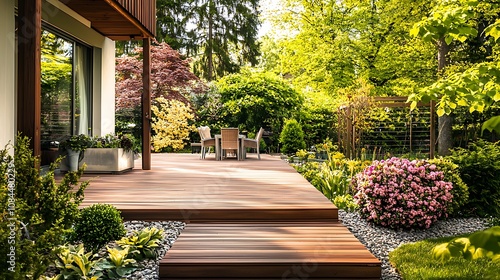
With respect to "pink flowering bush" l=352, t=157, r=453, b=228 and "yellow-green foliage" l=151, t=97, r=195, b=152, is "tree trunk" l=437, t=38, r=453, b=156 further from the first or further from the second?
"pink flowering bush" l=352, t=157, r=453, b=228

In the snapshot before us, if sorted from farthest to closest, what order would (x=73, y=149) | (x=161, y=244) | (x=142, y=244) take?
(x=73, y=149) → (x=161, y=244) → (x=142, y=244)

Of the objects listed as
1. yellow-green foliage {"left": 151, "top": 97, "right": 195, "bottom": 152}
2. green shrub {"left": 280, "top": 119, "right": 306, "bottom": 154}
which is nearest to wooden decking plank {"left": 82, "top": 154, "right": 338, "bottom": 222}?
green shrub {"left": 280, "top": 119, "right": 306, "bottom": 154}

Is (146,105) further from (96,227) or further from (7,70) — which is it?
(96,227)

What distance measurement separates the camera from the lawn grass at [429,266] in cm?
379

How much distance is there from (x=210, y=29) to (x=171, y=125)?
9.66 m

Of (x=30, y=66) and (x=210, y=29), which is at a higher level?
(x=210, y=29)

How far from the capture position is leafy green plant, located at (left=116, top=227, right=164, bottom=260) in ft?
12.6

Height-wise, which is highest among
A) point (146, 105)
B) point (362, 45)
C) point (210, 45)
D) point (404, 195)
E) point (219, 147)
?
point (210, 45)

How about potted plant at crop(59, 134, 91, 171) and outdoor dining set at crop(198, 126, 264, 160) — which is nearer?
potted plant at crop(59, 134, 91, 171)

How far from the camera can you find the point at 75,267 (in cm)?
337

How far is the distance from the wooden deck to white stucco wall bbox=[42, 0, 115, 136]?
2.54 m

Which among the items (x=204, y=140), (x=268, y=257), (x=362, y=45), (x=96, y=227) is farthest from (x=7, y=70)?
(x=362, y=45)

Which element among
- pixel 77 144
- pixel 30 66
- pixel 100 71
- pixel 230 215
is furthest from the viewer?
pixel 100 71

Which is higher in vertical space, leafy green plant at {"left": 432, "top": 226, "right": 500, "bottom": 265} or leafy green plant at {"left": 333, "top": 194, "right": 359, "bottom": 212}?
leafy green plant at {"left": 432, "top": 226, "right": 500, "bottom": 265}
